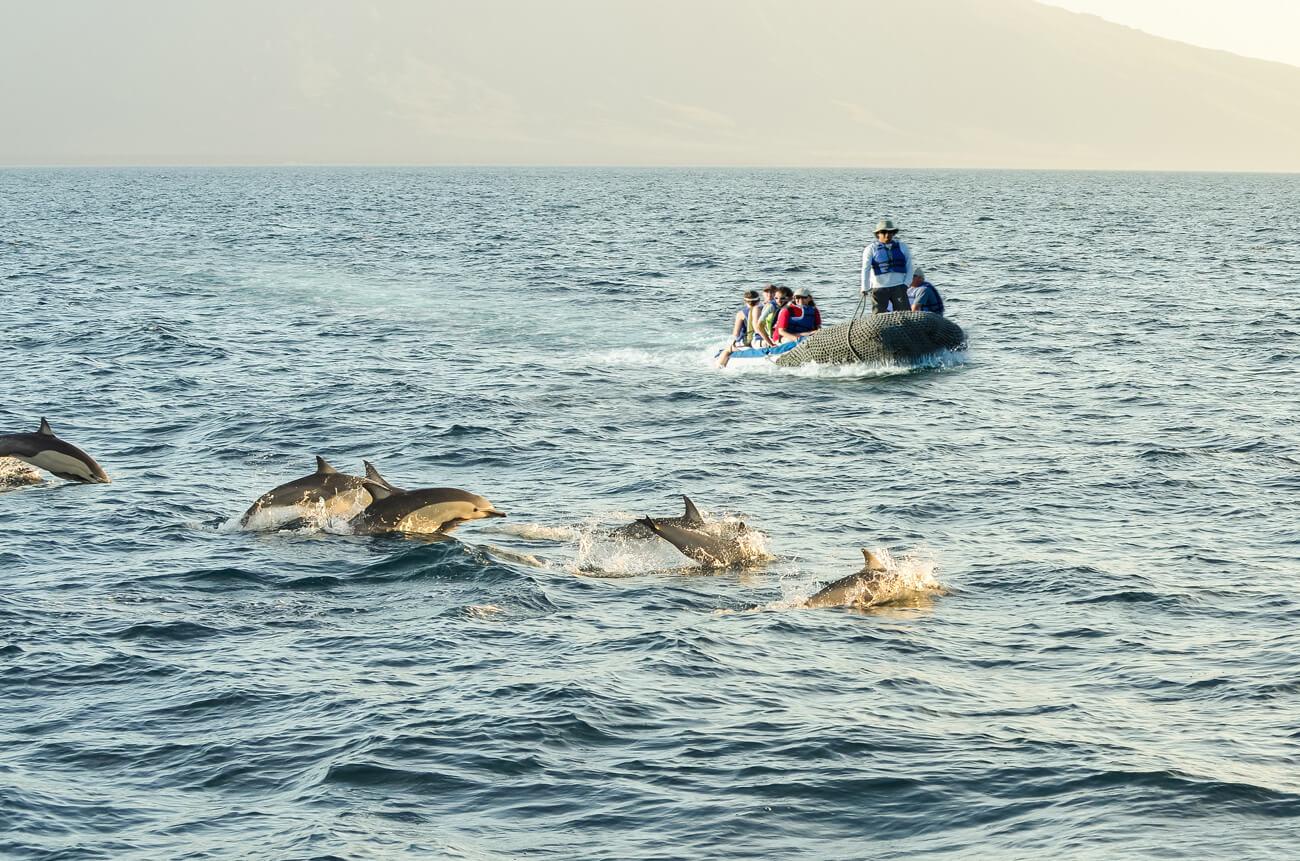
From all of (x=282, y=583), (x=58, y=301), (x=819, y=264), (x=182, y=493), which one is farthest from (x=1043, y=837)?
(x=819, y=264)

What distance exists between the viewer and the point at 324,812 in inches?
492

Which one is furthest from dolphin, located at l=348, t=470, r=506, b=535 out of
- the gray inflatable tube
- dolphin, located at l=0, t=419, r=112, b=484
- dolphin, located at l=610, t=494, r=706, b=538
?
the gray inflatable tube

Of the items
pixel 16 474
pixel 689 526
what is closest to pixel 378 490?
pixel 689 526

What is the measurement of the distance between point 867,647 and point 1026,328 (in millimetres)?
28447

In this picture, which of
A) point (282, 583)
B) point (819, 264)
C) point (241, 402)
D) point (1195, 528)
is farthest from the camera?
point (819, 264)

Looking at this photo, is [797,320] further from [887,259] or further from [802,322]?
[887,259]

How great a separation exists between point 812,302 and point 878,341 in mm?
2301

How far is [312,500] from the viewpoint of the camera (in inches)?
818

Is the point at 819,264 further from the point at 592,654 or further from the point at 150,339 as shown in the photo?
the point at 592,654

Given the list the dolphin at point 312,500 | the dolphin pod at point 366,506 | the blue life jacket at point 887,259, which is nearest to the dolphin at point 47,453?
the dolphin pod at point 366,506

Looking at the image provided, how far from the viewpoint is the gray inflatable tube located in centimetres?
3428

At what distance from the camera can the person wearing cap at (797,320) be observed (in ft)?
118

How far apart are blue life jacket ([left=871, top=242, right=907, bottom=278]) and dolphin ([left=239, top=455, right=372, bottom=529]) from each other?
1606cm

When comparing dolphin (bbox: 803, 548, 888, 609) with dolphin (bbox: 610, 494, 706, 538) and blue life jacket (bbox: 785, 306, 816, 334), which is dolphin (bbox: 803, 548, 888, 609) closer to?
dolphin (bbox: 610, 494, 706, 538)
